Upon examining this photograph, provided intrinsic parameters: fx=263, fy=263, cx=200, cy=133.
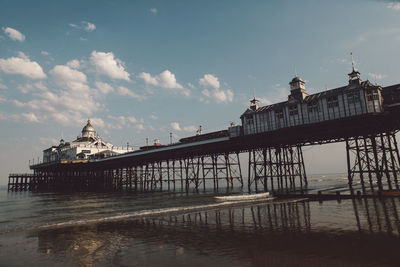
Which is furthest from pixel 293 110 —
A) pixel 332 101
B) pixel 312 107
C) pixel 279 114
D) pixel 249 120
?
pixel 249 120

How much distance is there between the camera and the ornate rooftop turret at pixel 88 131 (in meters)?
97.9

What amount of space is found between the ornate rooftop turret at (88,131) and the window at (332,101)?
87.8m

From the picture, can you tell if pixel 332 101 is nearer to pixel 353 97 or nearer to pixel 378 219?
pixel 353 97

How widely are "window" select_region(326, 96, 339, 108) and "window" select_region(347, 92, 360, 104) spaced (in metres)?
1.20

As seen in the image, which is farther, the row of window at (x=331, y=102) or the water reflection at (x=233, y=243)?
the row of window at (x=331, y=102)

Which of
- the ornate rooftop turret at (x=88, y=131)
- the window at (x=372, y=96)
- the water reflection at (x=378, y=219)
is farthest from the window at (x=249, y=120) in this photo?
the ornate rooftop turret at (x=88, y=131)

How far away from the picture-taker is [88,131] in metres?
98.8

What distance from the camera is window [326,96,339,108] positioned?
28.0 meters

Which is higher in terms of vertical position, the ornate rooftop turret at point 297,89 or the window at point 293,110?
the ornate rooftop turret at point 297,89

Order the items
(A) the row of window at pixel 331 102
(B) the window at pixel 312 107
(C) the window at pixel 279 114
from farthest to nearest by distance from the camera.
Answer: (C) the window at pixel 279 114 < (B) the window at pixel 312 107 < (A) the row of window at pixel 331 102

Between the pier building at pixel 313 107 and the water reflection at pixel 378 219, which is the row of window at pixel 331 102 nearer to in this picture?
the pier building at pixel 313 107

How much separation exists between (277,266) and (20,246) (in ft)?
40.8

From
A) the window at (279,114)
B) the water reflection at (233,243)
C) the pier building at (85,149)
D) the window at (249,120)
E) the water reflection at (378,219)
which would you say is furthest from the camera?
the pier building at (85,149)

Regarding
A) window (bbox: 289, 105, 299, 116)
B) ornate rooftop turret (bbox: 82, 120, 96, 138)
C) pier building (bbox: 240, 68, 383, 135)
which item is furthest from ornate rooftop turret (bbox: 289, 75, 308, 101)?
ornate rooftop turret (bbox: 82, 120, 96, 138)
